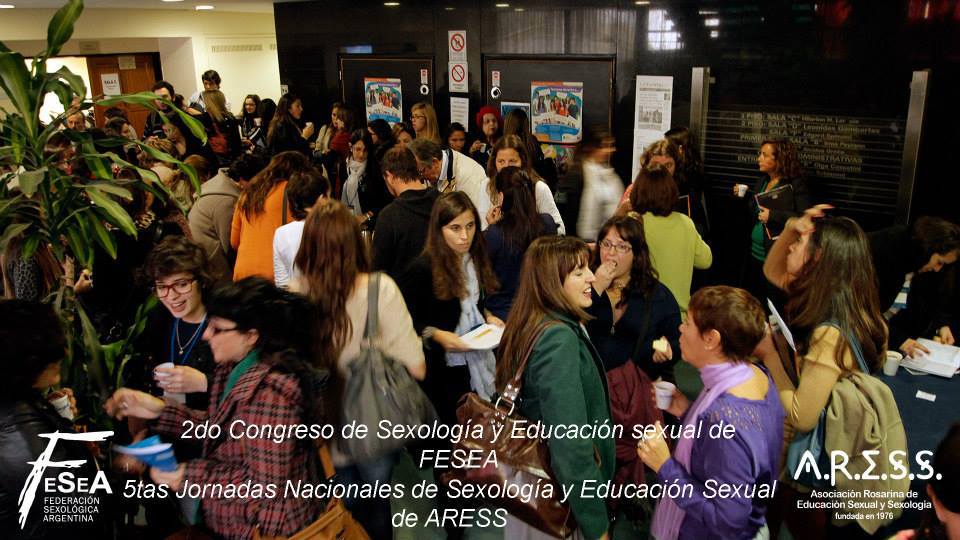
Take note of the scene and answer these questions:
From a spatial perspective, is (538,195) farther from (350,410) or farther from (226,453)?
(226,453)

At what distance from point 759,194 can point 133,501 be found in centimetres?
449

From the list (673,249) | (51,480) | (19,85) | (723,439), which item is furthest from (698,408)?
(19,85)

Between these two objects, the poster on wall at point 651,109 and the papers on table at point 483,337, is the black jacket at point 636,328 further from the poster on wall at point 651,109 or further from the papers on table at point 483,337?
the poster on wall at point 651,109

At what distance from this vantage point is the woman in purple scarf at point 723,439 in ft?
6.56

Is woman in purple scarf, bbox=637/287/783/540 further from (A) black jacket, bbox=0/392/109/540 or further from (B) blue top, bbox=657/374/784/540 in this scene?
(A) black jacket, bbox=0/392/109/540

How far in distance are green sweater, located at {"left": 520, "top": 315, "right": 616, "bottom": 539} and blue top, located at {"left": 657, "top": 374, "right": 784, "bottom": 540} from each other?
250mm

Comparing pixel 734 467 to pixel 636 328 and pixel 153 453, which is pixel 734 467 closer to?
pixel 636 328

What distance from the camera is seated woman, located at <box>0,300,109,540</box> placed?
6.17 ft

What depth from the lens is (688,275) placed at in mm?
3859

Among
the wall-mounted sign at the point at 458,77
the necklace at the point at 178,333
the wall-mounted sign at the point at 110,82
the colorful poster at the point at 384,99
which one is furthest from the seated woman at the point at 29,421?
the wall-mounted sign at the point at 110,82

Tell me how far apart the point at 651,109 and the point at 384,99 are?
3502 mm

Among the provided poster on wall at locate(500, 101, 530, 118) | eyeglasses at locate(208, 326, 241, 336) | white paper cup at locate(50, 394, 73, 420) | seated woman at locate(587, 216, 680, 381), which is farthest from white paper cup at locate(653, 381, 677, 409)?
poster on wall at locate(500, 101, 530, 118)

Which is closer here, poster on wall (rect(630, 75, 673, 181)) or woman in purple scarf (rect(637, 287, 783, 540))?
woman in purple scarf (rect(637, 287, 783, 540))

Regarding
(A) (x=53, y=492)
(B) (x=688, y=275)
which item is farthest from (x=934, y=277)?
(A) (x=53, y=492)
